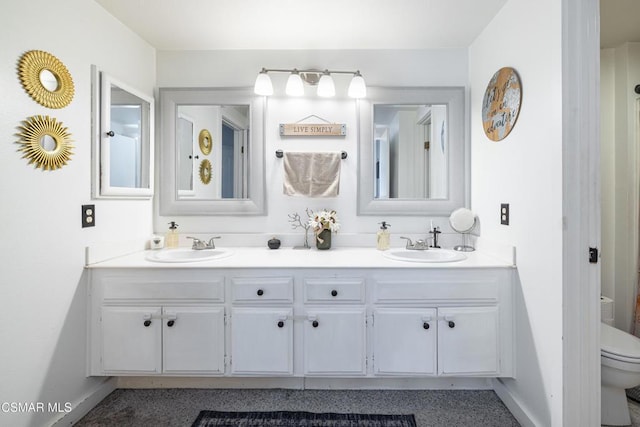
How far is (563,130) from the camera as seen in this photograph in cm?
121

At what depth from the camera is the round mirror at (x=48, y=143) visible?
1310 millimetres

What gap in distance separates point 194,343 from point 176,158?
4.11 feet

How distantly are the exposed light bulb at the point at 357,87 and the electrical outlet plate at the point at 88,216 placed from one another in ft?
5.53

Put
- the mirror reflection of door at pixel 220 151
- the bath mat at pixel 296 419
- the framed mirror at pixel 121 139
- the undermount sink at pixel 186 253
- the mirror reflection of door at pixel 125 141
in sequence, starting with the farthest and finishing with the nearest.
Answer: the mirror reflection of door at pixel 220 151, the undermount sink at pixel 186 253, the mirror reflection of door at pixel 125 141, the framed mirror at pixel 121 139, the bath mat at pixel 296 419

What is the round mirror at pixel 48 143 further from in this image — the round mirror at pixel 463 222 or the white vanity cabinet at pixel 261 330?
the round mirror at pixel 463 222

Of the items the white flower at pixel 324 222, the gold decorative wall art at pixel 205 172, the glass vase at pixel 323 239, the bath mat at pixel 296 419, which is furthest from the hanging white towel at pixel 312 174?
the bath mat at pixel 296 419

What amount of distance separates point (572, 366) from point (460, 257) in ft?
2.13

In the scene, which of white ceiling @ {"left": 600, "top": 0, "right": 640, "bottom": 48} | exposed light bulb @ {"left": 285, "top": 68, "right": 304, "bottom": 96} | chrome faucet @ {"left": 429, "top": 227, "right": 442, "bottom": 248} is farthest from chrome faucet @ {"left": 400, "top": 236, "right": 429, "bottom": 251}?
white ceiling @ {"left": 600, "top": 0, "right": 640, "bottom": 48}

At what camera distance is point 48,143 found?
1.34m

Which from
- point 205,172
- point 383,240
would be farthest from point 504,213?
point 205,172

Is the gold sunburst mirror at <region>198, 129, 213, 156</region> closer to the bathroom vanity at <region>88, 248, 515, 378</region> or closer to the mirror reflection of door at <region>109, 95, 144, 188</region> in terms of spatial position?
the mirror reflection of door at <region>109, 95, 144, 188</region>

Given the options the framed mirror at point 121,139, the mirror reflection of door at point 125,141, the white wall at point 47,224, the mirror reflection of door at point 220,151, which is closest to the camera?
the white wall at point 47,224

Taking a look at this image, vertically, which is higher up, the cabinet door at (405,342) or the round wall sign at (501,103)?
the round wall sign at (501,103)

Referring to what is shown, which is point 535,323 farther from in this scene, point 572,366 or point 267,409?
point 267,409
